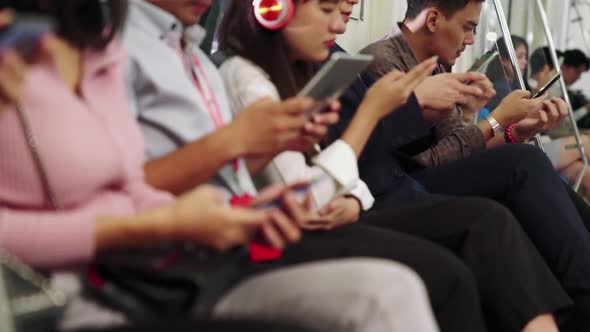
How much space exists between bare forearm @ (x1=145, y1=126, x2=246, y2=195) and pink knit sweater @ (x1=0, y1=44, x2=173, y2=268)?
69mm

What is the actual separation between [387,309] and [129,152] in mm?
355

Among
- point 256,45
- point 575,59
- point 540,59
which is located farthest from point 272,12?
point 575,59

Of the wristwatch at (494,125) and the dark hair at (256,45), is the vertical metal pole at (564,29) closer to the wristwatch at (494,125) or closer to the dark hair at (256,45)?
the wristwatch at (494,125)

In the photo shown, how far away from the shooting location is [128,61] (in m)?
1.07

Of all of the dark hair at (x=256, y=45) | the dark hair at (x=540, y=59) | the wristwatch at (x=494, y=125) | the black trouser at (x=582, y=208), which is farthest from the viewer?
the dark hair at (x=540, y=59)

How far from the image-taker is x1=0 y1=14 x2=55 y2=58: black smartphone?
68cm

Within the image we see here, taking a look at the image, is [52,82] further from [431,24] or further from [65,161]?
[431,24]

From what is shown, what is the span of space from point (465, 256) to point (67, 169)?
3.01 ft

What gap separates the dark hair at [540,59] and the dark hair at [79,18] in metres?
2.62

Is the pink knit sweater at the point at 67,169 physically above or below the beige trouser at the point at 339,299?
above

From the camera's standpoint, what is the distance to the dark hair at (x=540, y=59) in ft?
10.9

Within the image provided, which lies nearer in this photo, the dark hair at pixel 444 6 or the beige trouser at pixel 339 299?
the beige trouser at pixel 339 299

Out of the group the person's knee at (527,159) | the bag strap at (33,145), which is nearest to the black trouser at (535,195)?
the person's knee at (527,159)

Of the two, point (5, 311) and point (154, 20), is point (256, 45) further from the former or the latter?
point (5, 311)
